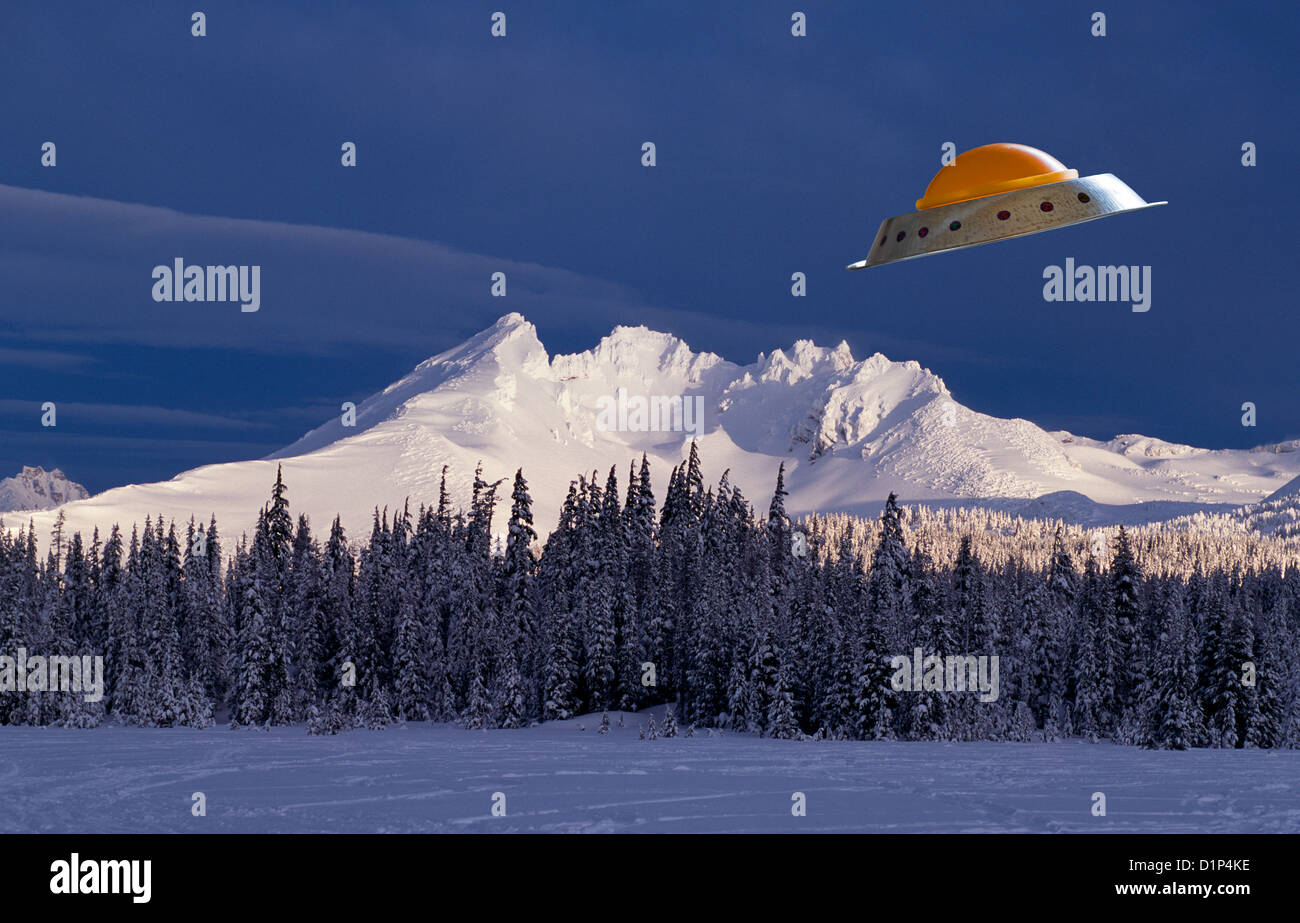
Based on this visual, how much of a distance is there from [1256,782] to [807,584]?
124ft

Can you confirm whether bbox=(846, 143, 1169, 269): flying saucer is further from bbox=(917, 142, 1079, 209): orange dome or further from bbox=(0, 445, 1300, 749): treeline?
bbox=(0, 445, 1300, 749): treeline

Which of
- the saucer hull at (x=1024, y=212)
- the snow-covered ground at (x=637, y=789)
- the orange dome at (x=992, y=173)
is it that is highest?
the orange dome at (x=992, y=173)

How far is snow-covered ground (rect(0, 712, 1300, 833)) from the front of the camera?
22016 millimetres

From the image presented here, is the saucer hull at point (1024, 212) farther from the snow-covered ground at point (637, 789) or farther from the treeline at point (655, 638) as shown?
the treeline at point (655, 638)

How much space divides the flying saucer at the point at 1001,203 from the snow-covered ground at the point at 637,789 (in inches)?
632

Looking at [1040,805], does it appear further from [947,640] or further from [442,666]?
[442,666]

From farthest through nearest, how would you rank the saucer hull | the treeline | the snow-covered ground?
the treeline < the snow-covered ground < the saucer hull

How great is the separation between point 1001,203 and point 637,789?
2295 cm

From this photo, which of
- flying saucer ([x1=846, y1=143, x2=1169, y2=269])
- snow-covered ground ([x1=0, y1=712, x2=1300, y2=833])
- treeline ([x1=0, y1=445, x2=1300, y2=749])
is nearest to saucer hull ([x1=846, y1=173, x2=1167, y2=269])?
flying saucer ([x1=846, y1=143, x2=1169, y2=269])

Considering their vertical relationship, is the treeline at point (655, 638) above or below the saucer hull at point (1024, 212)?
below

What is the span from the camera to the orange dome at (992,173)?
6.57m

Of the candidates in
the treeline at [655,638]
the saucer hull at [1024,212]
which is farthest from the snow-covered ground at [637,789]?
the treeline at [655,638]

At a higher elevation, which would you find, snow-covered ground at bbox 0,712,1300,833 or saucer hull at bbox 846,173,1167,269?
saucer hull at bbox 846,173,1167,269
